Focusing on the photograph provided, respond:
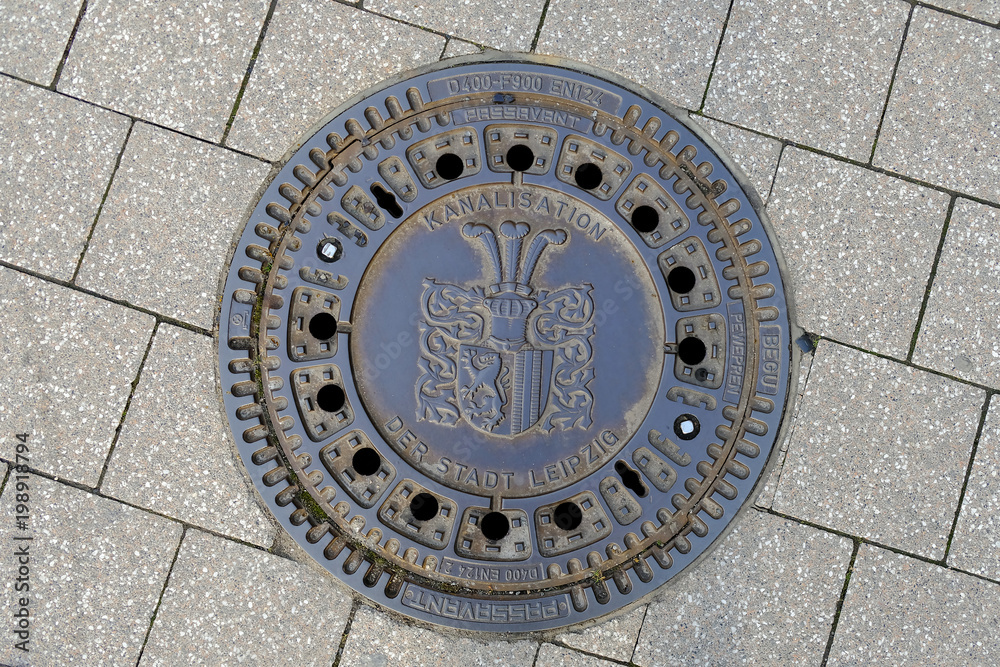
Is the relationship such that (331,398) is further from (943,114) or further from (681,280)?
(943,114)

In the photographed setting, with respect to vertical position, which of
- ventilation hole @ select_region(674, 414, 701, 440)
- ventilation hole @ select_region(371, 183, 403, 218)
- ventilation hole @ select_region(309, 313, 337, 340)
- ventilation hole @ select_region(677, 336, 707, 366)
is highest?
ventilation hole @ select_region(371, 183, 403, 218)

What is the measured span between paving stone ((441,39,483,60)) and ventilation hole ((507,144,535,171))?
480 mm

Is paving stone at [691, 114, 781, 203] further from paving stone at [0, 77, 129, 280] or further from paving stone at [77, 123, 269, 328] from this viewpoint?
paving stone at [0, 77, 129, 280]

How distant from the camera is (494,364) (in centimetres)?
265

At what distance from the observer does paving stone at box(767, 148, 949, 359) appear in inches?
111

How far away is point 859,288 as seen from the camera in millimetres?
2814

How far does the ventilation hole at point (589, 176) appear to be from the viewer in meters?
2.77

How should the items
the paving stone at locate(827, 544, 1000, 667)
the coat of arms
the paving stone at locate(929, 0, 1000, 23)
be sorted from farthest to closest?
the paving stone at locate(929, 0, 1000, 23) < the paving stone at locate(827, 544, 1000, 667) < the coat of arms

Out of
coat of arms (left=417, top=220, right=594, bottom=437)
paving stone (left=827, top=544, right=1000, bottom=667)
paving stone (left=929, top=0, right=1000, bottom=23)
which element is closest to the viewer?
coat of arms (left=417, top=220, right=594, bottom=437)

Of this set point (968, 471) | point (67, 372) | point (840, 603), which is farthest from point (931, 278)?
point (67, 372)

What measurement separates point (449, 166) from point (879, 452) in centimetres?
230

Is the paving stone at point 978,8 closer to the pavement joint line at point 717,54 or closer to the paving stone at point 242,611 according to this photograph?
the pavement joint line at point 717,54

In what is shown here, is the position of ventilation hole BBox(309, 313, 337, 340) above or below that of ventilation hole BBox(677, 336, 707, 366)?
below

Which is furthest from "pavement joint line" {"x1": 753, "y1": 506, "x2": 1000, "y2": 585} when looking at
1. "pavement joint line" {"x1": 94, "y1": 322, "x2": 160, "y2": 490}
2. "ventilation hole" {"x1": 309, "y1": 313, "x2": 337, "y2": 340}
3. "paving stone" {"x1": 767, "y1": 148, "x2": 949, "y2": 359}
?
"pavement joint line" {"x1": 94, "y1": 322, "x2": 160, "y2": 490}
